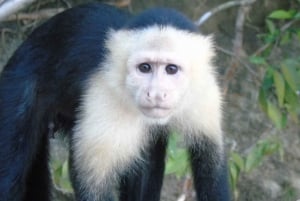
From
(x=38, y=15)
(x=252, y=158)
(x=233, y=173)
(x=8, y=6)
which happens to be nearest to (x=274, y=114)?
(x=252, y=158)

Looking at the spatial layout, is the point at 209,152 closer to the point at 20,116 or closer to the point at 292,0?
the point at 20,116

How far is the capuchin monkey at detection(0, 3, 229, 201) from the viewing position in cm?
275

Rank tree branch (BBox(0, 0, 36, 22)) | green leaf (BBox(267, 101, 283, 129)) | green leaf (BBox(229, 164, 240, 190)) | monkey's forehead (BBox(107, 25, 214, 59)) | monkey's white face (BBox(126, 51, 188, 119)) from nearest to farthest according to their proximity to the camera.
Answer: monkey's white face (BBox(126, 51, 188, 119)) → monkey's forehead (BBox(107, 25, 214, 59)) → tree branch (BBox(0, 0, 36, 22)) → green leaf (BBox(229, 164, 240, 190)) → green leaf (BBox(267, 101, 283, 129))

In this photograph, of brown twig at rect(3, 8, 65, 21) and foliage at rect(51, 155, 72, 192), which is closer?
foliage at rect(51, 155, 72, 192)

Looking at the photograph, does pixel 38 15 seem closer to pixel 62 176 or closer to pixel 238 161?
pixel 62 176

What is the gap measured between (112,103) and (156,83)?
0.25m

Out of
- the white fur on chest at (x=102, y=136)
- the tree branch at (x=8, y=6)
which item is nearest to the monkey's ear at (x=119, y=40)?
the white fur on chest at (x=102, y=136)

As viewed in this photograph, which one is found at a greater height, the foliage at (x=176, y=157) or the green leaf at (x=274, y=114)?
the green leaf at (x=274, y=114)

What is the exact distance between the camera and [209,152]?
3014 mm

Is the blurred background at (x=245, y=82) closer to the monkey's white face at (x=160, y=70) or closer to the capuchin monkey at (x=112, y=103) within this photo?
the capuchin monkey at (x=112, y=103)

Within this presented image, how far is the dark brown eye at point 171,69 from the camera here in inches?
106

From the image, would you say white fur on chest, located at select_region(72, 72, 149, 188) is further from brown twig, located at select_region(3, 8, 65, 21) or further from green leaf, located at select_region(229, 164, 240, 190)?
brown twig, located at select_region(3, 8, 65, 21)

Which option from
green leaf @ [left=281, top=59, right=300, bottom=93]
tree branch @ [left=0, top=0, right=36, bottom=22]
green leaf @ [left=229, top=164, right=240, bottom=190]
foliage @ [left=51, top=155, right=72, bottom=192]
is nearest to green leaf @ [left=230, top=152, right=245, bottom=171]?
green leaf @ [left=229, top=164, right=240, bottom=190]

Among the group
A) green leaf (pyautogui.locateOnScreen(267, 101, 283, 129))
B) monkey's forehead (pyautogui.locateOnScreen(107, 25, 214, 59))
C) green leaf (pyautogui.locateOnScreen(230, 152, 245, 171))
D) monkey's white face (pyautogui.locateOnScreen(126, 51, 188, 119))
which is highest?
monkey's forehead (pyautogui.locateOnScreen(107, 25, 214, 59))
